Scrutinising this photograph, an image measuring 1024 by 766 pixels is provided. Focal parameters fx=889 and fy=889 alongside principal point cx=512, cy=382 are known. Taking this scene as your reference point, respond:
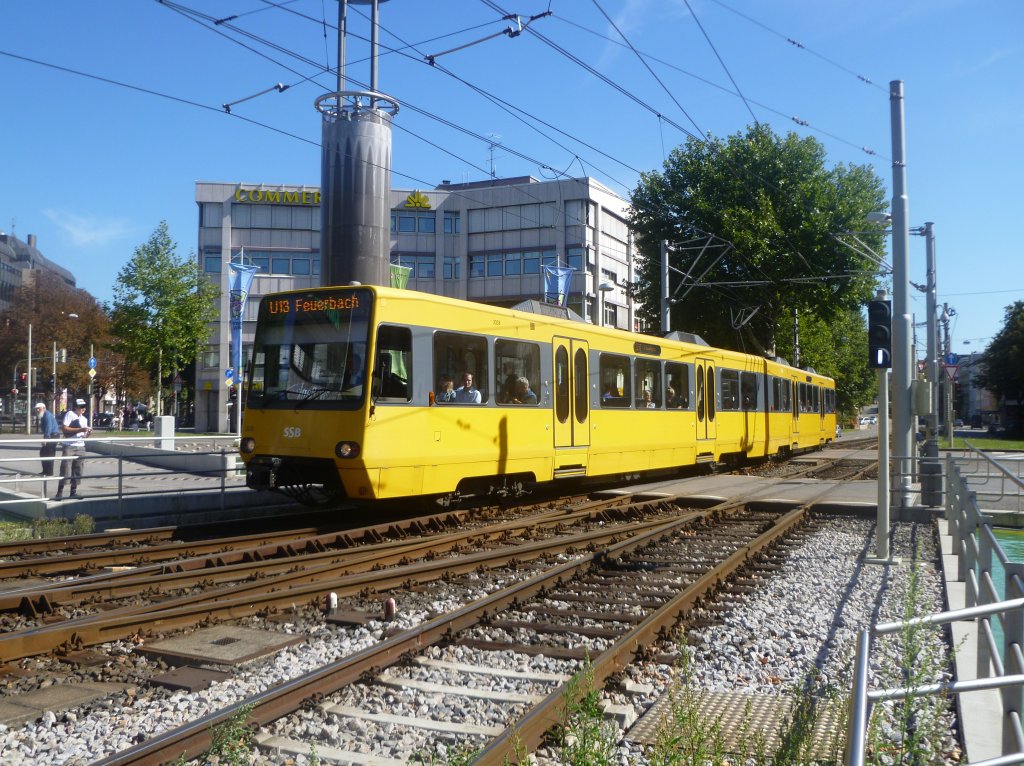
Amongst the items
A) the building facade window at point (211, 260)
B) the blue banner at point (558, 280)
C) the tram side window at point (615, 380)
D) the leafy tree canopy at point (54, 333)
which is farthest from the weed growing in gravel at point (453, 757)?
the leafy tree canopy at point (54, 333)

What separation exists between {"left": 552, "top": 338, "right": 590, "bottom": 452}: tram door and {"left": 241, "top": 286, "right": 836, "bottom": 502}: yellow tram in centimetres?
3

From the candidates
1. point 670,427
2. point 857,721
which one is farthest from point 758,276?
point 857,721

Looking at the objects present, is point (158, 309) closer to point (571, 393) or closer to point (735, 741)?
point (571, 393)

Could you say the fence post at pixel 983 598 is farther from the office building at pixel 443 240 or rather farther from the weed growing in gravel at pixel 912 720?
the office building at pixel 443 240

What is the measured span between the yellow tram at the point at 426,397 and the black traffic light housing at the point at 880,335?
510cm

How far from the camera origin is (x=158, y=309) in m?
38.4

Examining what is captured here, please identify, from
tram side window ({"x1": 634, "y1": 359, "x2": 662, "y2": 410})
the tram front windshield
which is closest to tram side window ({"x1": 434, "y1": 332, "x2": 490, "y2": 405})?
the tram front windshield

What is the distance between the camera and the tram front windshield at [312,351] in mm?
10820

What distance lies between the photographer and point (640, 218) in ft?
127

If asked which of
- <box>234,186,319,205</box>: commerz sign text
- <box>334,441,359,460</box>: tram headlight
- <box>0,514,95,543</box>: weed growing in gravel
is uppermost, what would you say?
<box>234,186,319,205</box>: commerz sign text

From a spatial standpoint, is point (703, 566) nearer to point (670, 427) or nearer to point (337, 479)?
point (337, 479)

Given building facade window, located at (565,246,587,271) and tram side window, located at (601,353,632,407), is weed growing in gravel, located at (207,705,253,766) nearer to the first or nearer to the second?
tram side window, located at (601,353,632,407)

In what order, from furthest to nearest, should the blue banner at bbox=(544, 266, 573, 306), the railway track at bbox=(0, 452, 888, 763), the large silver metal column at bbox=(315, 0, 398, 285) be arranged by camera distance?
1. the blue banner at bbox=(544, 266, 573, 306)
2. the large silver metal column at bbox=(315, 0, 398, 285)
3. the railway track at bbox=(0, 452, 888, 763)

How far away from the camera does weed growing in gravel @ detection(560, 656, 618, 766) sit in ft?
11.3
